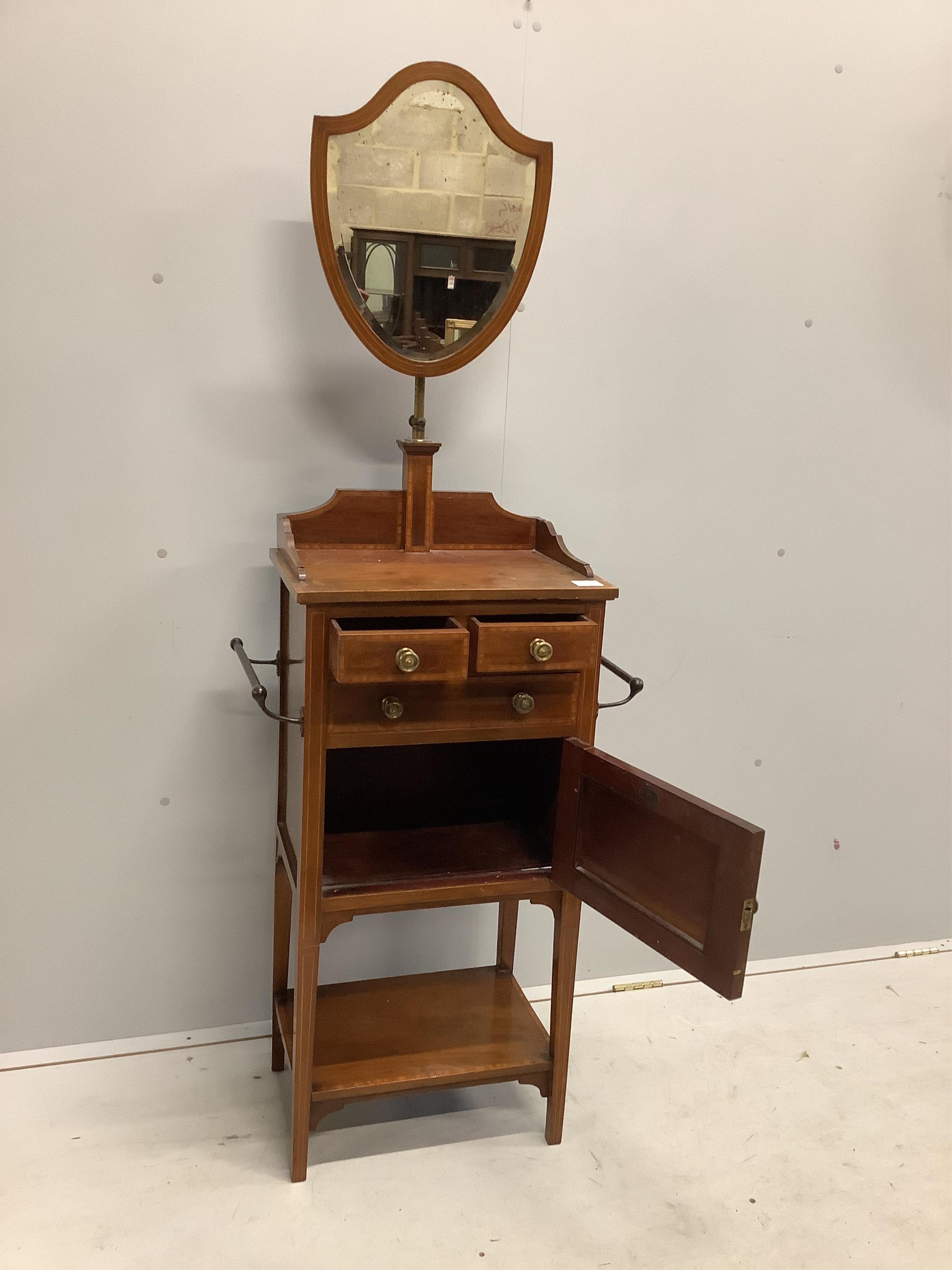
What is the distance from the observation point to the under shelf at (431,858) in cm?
174

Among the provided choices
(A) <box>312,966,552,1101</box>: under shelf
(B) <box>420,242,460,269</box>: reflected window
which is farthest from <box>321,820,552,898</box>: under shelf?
(B) <box>420,242,460,269</box>: reflected window

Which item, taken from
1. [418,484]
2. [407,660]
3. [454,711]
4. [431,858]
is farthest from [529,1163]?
[418,484]

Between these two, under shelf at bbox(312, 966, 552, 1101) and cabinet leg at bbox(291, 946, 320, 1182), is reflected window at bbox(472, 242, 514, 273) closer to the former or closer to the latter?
cabinet leg at bbox(291, 946, 320, 1182)

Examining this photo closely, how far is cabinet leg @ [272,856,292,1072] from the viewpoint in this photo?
2.04m

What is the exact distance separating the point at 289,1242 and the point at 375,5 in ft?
6.81

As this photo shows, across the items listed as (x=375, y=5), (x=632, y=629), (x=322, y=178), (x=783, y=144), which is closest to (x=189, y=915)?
(x=632, y=629)

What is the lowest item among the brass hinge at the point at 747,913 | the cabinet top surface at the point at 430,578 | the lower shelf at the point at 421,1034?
the lower shelf at the point at 421,1034

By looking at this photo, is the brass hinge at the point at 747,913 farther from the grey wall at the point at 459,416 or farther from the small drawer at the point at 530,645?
the grey wall at the point at 459,416

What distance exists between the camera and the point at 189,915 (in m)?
2.12

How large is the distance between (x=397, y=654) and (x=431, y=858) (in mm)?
454

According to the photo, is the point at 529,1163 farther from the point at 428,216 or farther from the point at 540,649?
the point at 428,216

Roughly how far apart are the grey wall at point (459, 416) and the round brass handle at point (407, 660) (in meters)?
0.58

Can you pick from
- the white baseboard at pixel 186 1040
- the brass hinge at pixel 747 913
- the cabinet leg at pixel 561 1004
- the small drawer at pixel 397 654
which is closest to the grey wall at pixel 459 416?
the white baseboard at pixel 186 1040

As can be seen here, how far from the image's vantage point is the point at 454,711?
65.4 inches
